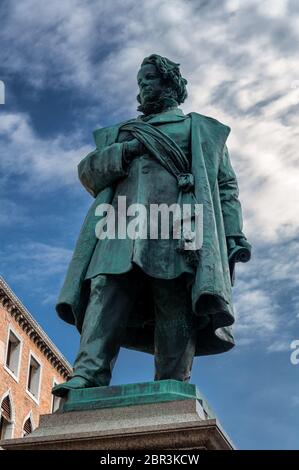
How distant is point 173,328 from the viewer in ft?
21.0

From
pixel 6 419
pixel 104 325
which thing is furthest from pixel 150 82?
pixel 6 419

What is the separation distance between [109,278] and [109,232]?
51cm

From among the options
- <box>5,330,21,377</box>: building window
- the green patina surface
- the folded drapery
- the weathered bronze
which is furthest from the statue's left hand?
<box>5,330,21,377</box>: building window

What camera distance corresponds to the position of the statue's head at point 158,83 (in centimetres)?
735

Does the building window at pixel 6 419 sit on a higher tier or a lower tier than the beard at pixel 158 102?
higher

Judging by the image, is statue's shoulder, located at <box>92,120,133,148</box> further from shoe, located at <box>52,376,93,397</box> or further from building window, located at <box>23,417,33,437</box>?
building window, located at <box>23,417,33,437</box>

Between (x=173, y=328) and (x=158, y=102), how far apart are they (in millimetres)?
2139

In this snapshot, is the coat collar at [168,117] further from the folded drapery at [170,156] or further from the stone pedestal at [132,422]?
the stone pedestal at [132,422]

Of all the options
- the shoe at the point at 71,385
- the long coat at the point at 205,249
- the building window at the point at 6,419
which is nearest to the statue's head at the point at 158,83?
the long coat at the point at 205,249

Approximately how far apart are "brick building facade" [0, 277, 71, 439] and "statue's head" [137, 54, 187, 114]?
31248 mm

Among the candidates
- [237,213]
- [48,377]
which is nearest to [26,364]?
[48,377]

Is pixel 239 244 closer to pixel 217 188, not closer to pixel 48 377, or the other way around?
pixel 217 188

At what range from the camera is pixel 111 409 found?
5352mm

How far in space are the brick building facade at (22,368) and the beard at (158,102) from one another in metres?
31.2
